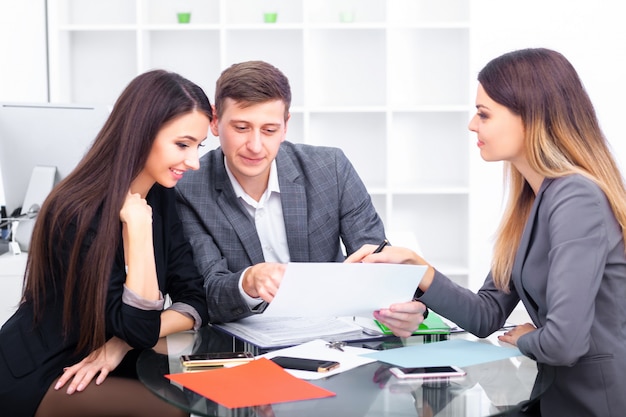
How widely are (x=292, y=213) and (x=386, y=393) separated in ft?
3.55

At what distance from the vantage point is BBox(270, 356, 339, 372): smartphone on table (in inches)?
70.0

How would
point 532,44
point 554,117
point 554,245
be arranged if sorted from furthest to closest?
point 532,44, point 554,117, point 554,245

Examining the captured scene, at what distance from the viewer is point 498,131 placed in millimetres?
2061

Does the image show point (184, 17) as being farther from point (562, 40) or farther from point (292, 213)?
point (292, 213)

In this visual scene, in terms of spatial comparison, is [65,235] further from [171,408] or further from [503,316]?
[503,316]

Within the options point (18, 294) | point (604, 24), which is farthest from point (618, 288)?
point (604, 24)

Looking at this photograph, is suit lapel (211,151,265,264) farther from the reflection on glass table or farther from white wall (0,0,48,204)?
white wall (0,0,48,204)

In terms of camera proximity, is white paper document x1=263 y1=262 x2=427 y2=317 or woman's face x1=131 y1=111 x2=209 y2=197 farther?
woman's face x1=131 y1=111 x2=209 y2=197

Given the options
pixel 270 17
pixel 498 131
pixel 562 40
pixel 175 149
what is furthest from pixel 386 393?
pixel 562 40

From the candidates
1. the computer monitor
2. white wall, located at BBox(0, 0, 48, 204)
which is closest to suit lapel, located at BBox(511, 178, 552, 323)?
the computer monitor

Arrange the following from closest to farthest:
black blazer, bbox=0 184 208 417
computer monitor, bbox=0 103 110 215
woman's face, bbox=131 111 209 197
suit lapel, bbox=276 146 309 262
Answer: black blazer, bbox=0 184 208 417 → woman's face, bbox=131 111 209 197 → suit lapel, bbox=276 146 309 262 → computer monitor, bbox=0 103 110 215

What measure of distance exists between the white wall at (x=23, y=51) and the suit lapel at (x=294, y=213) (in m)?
2.58

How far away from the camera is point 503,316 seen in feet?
7.25

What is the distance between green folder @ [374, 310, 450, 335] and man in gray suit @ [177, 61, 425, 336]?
337 mm
